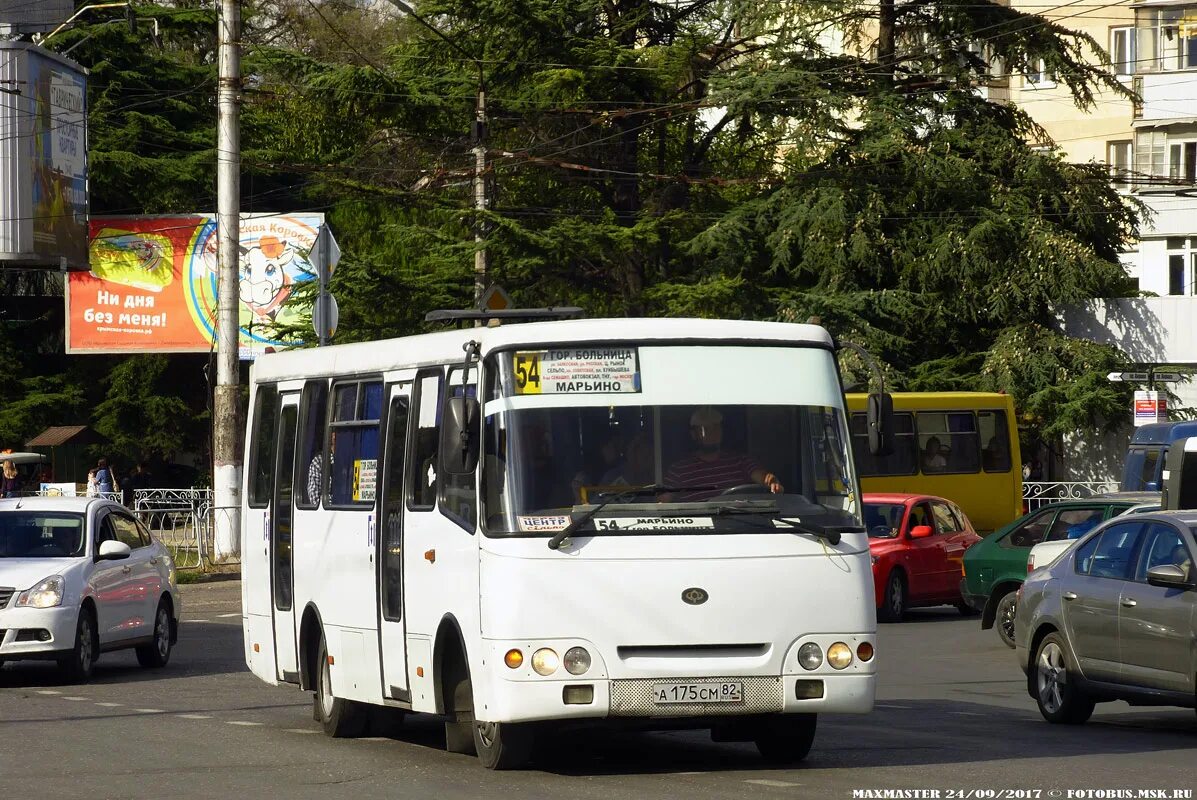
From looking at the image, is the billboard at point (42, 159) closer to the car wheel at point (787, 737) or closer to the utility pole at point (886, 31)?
the utility pole at point (886, 31)

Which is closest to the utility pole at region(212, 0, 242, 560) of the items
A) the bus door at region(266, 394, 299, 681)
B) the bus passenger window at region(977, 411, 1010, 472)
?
the bus passenger window at region(977, 411, 1010, 472)

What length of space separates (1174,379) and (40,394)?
95.4 feet

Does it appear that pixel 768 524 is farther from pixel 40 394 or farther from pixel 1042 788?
pixel 40 394

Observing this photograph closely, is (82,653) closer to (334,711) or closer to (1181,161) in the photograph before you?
(334,711)

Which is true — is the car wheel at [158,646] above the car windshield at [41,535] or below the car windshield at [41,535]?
below

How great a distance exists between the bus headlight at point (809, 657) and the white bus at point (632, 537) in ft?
0.04

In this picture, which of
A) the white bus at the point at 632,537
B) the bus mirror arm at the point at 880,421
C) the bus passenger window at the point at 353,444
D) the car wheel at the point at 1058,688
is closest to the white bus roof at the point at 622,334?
the white bus at the point at 632,537

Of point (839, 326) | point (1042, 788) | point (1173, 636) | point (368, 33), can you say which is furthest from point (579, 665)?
point (368, 33)

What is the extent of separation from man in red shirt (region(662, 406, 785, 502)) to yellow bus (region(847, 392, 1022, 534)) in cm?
2378

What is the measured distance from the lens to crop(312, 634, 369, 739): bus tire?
42.7 feet

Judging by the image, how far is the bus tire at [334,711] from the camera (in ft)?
42.7

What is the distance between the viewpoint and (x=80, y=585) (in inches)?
684

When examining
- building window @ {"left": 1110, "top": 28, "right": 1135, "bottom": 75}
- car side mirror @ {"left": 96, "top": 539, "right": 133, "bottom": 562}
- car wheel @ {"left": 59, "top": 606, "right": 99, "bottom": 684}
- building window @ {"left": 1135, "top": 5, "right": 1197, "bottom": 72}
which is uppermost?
building window @ {"left": 1110, "top": 28, "right": 1135, "bottom": 75}

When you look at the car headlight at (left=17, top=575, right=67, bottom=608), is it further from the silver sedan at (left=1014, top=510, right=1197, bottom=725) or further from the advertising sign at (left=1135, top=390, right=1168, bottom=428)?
the advertising sign at (left=1135, top=390, right=1168, bottom=428)
